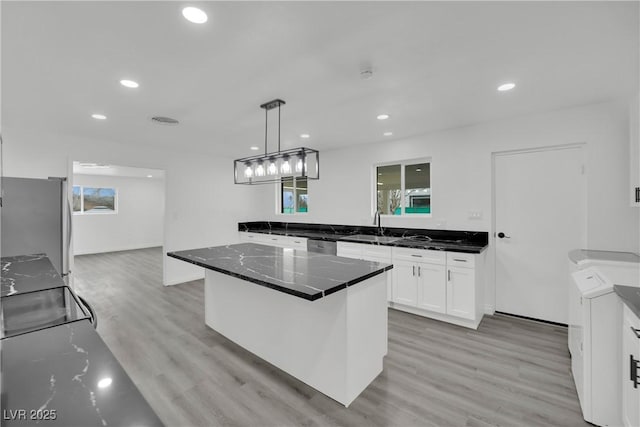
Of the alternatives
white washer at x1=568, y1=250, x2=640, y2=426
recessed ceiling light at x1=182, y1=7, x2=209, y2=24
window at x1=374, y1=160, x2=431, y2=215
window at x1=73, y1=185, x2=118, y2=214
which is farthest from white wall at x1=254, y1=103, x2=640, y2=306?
window at x1=73, y1=185, x2=118, y2=214

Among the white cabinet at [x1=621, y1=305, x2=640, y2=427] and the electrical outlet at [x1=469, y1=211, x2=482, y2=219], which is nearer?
the white cabinet at [x1=621, y1=305, x2=640, y2=427]

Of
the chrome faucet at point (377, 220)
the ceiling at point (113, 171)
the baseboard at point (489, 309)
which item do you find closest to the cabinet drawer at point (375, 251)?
the chrome faucet at point (377, 220)

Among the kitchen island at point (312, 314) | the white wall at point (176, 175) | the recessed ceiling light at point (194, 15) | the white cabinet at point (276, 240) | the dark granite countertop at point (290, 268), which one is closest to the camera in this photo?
the recessed ceiling light at point (194, 15)

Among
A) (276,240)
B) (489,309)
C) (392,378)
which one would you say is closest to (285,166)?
(392,378)

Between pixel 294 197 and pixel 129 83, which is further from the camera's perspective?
pixel 294 197

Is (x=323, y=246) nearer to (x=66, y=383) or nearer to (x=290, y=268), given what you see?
(x=290, y=268)

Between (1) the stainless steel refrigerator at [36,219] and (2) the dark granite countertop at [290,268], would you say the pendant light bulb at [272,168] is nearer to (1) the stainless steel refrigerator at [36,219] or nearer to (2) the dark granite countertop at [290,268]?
(2) the dark granite countertop at [290,268]

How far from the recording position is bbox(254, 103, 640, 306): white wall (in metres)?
2.83

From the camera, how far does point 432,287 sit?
3.46 meters

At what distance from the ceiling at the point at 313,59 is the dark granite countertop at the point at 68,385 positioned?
1628 mm

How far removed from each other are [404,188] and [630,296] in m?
3.04

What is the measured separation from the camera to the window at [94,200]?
25.7 feet

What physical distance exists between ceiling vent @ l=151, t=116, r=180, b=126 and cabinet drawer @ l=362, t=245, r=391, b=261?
2.93 meters

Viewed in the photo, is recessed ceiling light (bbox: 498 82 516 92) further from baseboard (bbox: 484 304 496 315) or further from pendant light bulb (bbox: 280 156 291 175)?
baseboard (bbox: 484 304 496 315)
